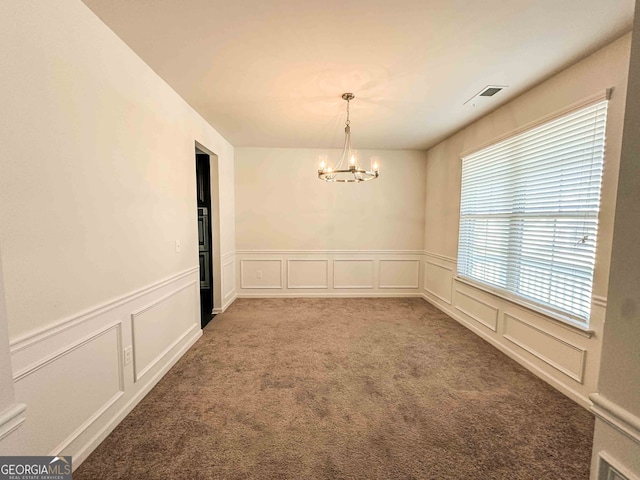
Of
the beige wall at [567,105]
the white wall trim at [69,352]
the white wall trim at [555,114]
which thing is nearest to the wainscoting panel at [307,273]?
the beige wall at [567,105]

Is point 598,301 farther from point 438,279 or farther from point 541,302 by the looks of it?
point 438,279

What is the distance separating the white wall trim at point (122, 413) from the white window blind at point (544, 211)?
11.5ft

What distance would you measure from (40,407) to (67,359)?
0.75 feet

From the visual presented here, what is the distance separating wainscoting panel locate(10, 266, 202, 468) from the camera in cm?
132

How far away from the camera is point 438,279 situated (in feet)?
14.7

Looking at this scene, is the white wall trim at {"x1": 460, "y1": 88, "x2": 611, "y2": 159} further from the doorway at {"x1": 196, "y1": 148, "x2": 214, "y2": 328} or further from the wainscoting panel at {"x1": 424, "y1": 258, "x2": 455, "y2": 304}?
the doorway at {"x1": 196, "y1": 148, "x2": 214, "y2": 328}

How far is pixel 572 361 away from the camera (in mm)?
2193

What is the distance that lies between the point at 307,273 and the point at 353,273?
0.86 meters

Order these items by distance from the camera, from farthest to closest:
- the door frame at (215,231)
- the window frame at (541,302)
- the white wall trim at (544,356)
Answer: the door frame at (215,231), the white wall trim at (544,356), the window frame at (541,302)

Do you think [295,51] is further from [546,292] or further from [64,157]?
[546,292]

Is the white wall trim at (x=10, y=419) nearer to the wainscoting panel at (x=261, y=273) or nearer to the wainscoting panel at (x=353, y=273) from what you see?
the wainscoting panel at (x=261, y=273)

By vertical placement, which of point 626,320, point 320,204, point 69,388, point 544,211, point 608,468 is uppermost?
A: point 320,204

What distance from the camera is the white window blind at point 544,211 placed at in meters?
2.09

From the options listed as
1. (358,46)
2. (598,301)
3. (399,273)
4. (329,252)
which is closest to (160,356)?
(358,46)
